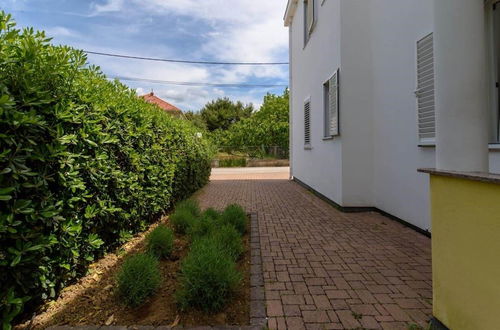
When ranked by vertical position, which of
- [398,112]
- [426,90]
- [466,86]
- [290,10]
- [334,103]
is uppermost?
[290,10]

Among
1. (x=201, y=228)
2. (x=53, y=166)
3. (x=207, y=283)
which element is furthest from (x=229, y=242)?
(x=53, y=166)

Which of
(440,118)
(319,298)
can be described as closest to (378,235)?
(319,298)

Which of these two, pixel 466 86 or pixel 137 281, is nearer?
pixel 466 86

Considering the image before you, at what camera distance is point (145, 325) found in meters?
2.13

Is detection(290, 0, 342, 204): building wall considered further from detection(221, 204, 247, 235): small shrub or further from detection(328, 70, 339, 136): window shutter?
detection(221, 204, 247, 235): small shrub

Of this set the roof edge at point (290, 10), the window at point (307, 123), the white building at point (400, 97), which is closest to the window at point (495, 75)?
the white building at point (400, 97)

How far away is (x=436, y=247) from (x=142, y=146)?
378cm

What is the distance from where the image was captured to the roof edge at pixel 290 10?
1089 cm

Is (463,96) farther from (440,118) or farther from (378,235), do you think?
(378,235)

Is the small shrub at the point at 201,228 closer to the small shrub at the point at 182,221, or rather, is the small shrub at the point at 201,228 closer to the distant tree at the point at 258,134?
the small shrub at the point at 182,221

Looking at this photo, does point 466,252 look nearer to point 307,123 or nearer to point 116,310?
point 116,310

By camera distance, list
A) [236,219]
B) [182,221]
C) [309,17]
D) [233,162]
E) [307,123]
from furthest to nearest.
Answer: [233,162], [307,123], [309,17], [236,219], [182,221]

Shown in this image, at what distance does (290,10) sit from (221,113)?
3238 centimetres

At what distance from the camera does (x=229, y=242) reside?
3.45 m
